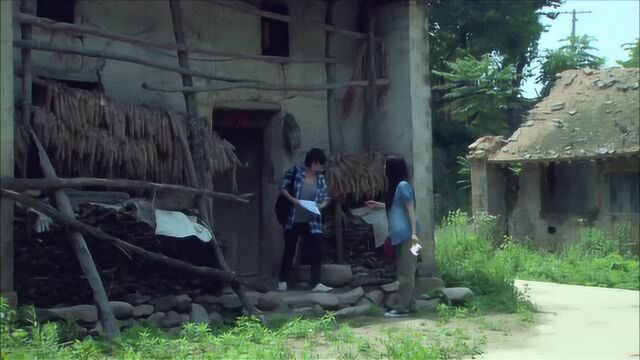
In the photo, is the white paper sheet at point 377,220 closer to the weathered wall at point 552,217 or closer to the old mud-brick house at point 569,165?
the old mud-brick house at point 569,165

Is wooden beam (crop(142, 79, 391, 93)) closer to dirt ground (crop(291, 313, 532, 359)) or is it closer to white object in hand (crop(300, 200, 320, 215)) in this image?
white object in hand (crop(300, 200, 320, 215))

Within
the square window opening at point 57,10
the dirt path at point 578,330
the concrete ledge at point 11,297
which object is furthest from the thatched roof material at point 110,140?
the dirt path at point 578,330

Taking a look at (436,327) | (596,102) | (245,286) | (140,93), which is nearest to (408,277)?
(436,327)

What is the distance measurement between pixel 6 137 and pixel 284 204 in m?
3.79

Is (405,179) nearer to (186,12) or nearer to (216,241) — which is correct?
(216,241)

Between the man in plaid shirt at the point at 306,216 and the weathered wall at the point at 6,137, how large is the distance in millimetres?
3572

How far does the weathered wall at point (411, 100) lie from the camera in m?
11.7

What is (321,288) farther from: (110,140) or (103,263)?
(110,140)

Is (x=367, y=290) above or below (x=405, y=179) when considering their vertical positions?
below

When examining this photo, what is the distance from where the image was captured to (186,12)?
10.6 metres

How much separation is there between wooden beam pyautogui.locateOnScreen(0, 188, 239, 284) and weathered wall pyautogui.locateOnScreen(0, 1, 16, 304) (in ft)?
0.62

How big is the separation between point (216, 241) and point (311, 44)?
12.0ft

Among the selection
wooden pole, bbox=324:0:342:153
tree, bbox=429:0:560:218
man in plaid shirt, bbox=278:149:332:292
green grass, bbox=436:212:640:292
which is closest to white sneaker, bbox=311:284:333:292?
man in plaid shirt, bbox=278:149:332:292

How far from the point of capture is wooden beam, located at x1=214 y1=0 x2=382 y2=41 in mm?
10516
